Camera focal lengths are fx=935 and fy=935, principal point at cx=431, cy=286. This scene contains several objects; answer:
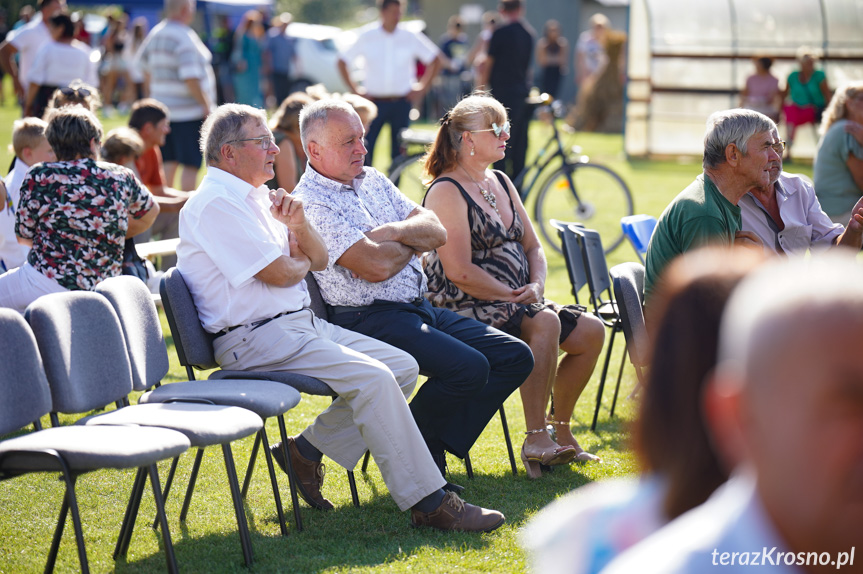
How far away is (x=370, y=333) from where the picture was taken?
3734 mm

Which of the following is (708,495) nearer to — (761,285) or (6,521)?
(761,285)

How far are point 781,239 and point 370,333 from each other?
1.93 meters

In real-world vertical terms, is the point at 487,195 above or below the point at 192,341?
above

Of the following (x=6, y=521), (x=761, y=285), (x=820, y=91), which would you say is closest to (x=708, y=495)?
(x=761, y=285)

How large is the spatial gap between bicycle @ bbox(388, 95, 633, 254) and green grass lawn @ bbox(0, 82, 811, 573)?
161 inches

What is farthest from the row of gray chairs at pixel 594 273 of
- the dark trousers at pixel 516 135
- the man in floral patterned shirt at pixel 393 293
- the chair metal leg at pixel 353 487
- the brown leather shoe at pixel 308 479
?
the dark trousers at pixel 516 135

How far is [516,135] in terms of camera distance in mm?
9133

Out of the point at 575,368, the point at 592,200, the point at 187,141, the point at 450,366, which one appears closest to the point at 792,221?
the point at 575,368

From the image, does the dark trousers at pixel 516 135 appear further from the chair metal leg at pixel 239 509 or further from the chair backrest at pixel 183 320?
the chair metal leg at pixel 239 509

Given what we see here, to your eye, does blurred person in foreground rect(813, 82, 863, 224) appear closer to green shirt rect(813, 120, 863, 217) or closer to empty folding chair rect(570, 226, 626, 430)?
green shirt rect(813, 120, 863, 217)

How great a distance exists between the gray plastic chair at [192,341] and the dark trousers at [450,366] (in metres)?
0.47

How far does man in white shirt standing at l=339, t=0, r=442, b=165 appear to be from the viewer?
938 cm

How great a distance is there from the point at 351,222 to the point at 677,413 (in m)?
2.76

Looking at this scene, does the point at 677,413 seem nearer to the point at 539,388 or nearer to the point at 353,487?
the point at 353,487
